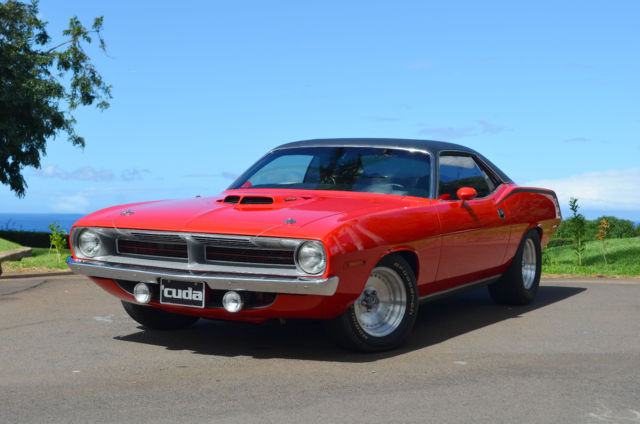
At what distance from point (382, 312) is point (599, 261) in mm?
14163

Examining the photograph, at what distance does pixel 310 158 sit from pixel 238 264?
2.03 meters

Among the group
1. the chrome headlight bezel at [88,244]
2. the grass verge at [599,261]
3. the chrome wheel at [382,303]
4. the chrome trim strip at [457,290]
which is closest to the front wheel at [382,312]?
the chrome wheel at [382,303]

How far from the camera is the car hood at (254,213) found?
5.14m

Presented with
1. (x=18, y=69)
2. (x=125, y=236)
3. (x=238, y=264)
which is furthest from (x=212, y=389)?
(x=18, y=69)

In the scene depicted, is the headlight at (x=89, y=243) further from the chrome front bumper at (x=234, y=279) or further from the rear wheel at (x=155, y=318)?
the rear wheel at (x=155, y=318)

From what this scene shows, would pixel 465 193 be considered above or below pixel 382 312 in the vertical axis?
above

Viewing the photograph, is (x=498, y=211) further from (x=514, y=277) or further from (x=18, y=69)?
(x=18, y=69)

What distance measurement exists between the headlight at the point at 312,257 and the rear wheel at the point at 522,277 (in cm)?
341

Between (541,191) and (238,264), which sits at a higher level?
(541,191)

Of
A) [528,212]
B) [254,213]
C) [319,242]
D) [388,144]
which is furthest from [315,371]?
[528,212]

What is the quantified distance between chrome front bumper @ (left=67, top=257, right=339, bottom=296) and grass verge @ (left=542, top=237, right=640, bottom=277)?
7.48 meters

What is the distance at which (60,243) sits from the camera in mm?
15742

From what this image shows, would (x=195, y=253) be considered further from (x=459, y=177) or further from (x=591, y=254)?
(x=591, y=254)

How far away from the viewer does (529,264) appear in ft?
27.6
